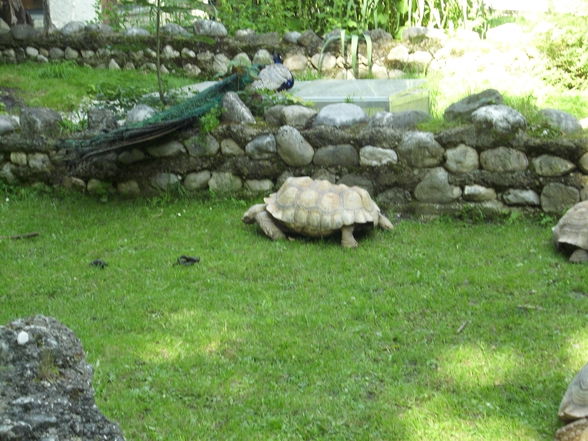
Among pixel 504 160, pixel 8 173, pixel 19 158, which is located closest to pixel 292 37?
pixel 19 158

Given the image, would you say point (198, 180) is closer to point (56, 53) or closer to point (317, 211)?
point (317, 211)

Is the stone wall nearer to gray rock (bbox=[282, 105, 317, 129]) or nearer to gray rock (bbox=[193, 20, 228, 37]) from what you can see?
gray rock (bbox=[282, 105, 317, 129])

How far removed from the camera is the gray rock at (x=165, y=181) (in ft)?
29.6

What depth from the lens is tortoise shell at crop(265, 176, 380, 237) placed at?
23.8ft

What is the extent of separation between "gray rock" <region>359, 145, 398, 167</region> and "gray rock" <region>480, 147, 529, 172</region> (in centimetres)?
96

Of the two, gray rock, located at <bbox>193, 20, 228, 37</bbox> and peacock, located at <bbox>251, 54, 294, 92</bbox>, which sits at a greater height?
gray rock, located at <bbox>193, 20, 228, 37</bbox>

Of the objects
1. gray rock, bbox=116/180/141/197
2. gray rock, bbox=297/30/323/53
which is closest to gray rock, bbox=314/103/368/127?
gray rock, bbox=116/180/141/197

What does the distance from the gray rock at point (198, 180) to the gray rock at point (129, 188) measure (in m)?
0.64

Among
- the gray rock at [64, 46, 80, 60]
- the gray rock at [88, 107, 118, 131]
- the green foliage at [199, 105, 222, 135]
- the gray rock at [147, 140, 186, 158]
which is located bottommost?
the gray rock at [147, 140, 186, 158]

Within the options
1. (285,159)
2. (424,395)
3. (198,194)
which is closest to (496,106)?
(285,159)

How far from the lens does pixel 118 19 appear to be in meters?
14.4

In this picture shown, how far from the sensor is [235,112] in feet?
29.5

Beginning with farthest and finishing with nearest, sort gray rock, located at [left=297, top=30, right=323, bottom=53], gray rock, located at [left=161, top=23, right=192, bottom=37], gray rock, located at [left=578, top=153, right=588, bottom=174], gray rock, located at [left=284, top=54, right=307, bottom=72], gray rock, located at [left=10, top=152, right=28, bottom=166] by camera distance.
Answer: gray rock, located at [left=161, top=23, right=192, bottom=37] → gray rock, located at [left=297, top=30, right=323, bottom=53] → gray rock, located at [left=284, top=54, right=307, bottom=72] → gray rock, located at [left=10, top=152, right=28, bottom=166] → gray rock, located at [left=578, top=153, right=588, bottom=174]

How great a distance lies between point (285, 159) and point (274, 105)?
38.0 inches
